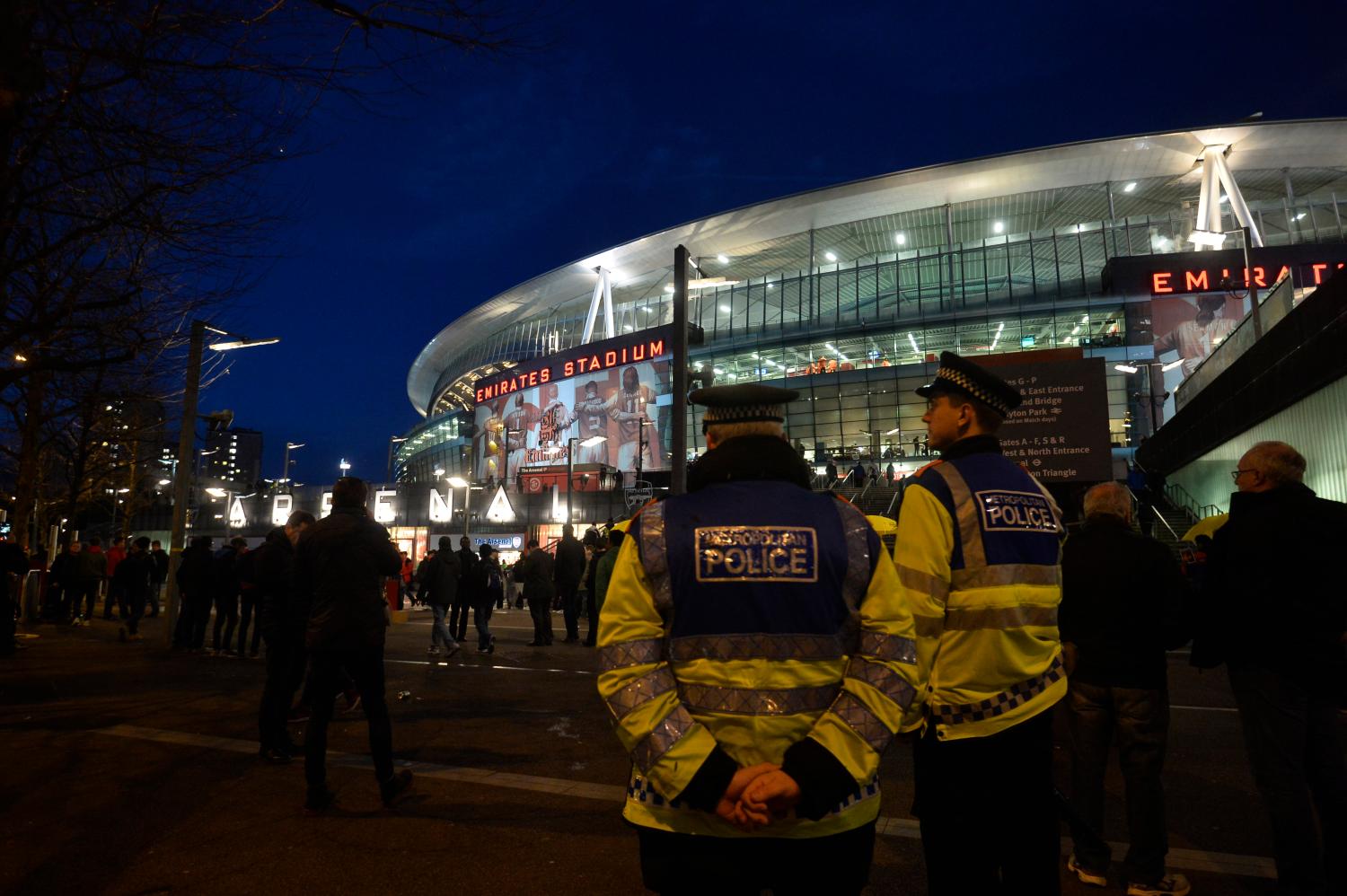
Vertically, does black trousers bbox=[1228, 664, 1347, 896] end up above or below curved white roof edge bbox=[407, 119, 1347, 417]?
below

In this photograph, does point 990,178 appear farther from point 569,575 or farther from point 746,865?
point 746,865

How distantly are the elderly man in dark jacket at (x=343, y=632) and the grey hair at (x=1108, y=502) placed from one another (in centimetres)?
400

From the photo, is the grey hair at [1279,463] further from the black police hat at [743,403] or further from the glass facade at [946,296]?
the glass facade at [946,296]

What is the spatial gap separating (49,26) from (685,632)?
5737mm

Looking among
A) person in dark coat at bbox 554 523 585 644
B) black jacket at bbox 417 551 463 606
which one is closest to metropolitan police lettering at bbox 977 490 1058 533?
black jacket at bbox 417 551 463 606

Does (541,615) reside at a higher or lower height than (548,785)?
higher

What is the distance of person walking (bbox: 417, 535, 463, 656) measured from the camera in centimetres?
1189

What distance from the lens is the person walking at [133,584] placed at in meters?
14.1

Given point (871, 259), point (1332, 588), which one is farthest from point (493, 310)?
point (1332, 588)

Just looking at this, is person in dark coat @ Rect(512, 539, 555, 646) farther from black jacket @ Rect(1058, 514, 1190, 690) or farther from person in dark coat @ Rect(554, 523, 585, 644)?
black jacket @ Rect(1058, 514, 1190, 690)

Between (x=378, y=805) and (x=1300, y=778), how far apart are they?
460 centimetres

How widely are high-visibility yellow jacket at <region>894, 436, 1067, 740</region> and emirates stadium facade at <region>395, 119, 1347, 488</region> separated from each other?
1302 inches

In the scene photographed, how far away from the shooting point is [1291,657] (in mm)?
3301

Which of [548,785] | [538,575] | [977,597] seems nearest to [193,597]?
[538,575]
